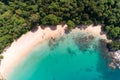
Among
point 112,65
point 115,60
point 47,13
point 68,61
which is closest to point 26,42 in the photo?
point 47,13

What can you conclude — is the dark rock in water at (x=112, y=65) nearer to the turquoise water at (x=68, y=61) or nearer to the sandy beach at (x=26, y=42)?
the turquoise water at (x=68, y=61)

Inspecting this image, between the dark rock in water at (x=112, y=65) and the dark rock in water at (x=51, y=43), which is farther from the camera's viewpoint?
the dark rock in water at (x=51, y=43)

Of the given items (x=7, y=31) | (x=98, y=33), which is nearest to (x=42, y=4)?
(x=7, y=31)

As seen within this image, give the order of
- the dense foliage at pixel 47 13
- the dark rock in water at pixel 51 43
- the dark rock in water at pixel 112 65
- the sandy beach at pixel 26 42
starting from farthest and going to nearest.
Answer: the dark rock in water at pixel 51 43, the dark rock in water at pixel 112 65, the sandy beach at pixel 26 42, the dense foliage at pixel 47 13

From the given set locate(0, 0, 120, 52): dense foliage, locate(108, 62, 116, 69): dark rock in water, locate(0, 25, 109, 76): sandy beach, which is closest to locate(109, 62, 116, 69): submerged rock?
locate(108, 62, 116, 69): dark rock in water

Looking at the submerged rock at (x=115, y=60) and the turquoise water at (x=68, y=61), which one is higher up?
the submerged rock at (x=115, y=60)

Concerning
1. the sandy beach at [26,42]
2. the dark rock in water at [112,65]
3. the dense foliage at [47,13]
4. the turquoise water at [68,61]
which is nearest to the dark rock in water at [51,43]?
the turquoise water at [68,61]
